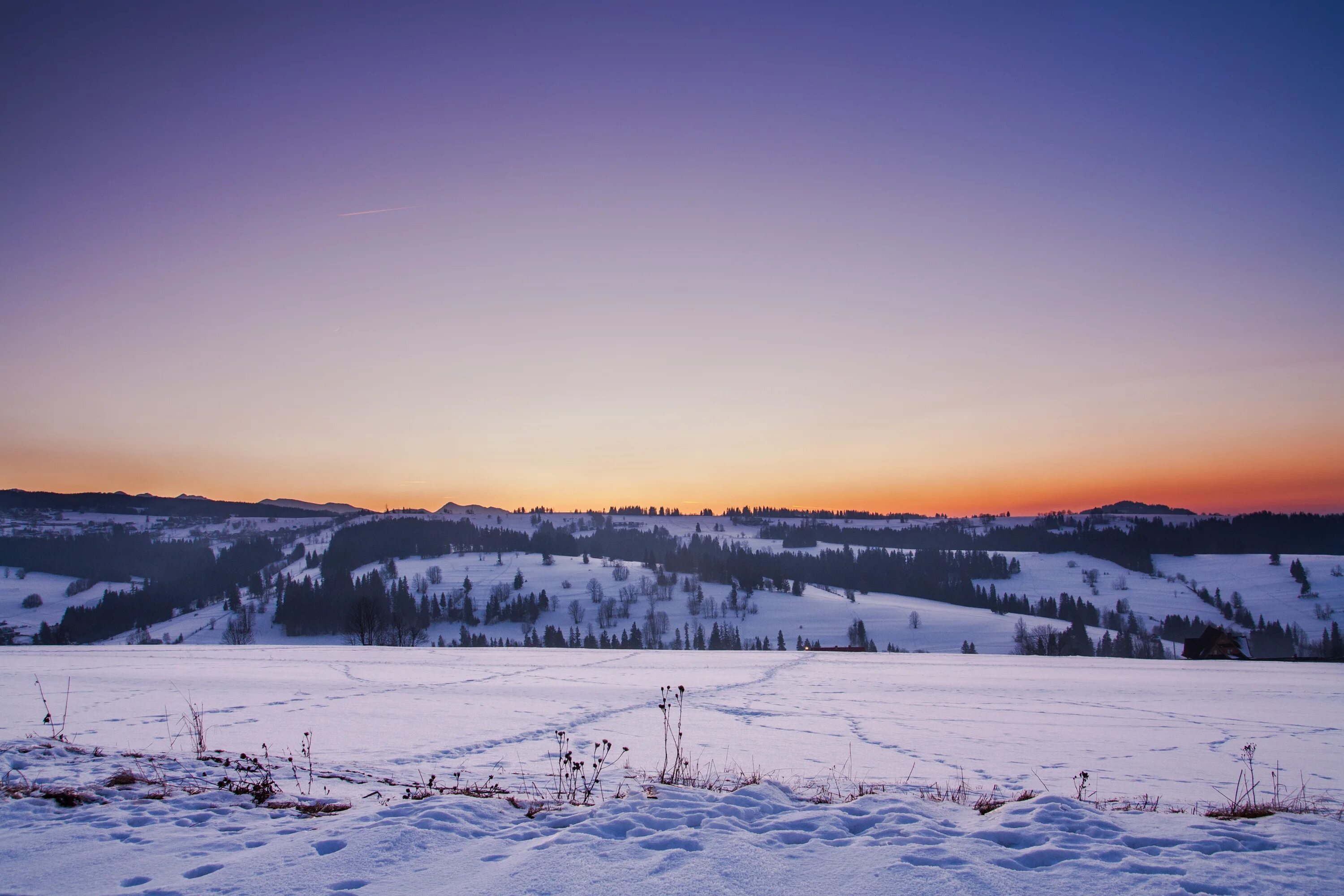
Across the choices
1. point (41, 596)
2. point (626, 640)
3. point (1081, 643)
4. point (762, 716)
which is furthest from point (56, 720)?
point (41, 596)

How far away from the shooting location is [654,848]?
18.3 ft

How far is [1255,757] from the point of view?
1172 cm

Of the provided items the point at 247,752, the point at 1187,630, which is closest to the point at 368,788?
the point at 247,752

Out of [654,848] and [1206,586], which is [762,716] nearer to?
[654,848]

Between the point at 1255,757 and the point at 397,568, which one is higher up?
the point at 1255,757

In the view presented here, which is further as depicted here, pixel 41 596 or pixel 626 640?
pixel 41 596

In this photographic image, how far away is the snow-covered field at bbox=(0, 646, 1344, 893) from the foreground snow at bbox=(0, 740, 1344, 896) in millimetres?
27

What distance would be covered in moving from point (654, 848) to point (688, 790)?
1784mm

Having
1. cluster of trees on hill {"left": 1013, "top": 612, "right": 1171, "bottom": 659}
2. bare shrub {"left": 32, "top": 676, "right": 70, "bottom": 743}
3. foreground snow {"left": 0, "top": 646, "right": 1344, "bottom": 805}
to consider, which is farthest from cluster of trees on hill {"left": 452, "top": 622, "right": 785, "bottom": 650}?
bare shrub {"left": 32, "top": 676, "right": 70, "bottom": 743}

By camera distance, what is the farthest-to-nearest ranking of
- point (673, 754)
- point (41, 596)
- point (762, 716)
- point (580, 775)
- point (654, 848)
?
1. point (41, 596)
2. point (762, 716)
3. point (673, 754)
4. point (580, 775)
5. point (654, 848)

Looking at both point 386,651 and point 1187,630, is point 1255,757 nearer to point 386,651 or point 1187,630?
point 386,651

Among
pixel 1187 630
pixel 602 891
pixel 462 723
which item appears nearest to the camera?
pixel 602 891

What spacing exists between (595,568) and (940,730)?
17766 cm

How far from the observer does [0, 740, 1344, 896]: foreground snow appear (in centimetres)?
484
